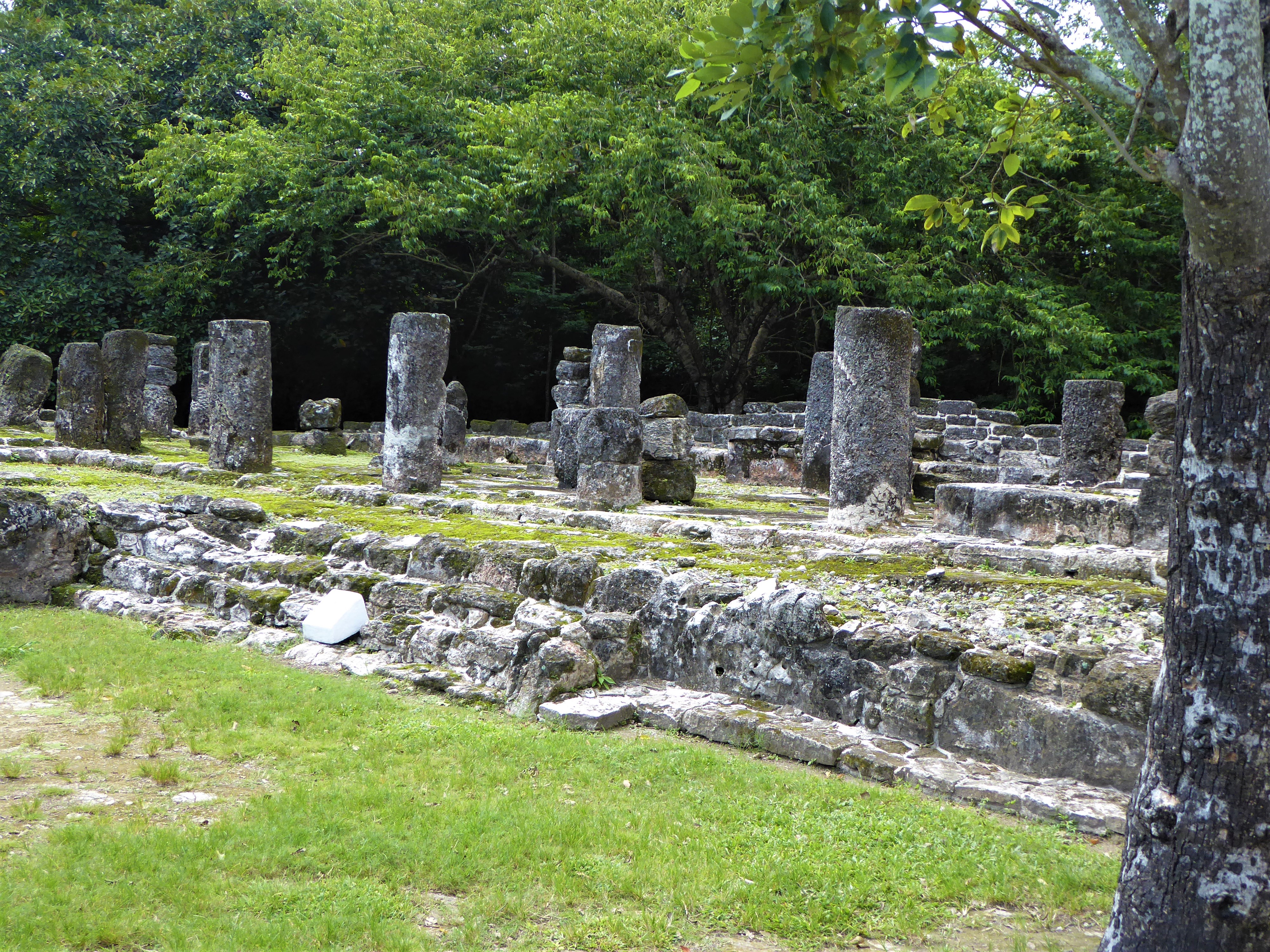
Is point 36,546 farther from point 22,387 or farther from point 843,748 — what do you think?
point 22,387

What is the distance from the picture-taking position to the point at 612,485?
10.4 m

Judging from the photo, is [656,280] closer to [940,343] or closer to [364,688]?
[940,343]

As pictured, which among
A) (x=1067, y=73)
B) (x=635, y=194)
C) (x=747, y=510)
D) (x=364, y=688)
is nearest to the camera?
(x=1067, y=73)

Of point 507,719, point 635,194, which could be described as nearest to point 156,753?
point 507,719

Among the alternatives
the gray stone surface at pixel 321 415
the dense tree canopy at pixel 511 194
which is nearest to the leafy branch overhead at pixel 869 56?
the dense tree canopy at pixel 511 194

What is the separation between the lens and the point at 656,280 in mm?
25219

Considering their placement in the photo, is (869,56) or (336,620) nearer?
(869,56)

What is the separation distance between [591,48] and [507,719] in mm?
18630

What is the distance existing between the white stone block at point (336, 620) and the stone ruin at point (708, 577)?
0.11 metres

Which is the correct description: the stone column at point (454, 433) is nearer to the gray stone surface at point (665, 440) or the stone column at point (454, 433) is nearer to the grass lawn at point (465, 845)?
the gray stone surface at point (665, 440)

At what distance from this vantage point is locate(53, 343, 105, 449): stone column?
49.7 feet

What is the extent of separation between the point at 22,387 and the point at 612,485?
1388 cm

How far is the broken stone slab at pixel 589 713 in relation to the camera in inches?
236

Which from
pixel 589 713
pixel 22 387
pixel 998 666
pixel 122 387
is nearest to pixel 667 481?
pixel 589 713
